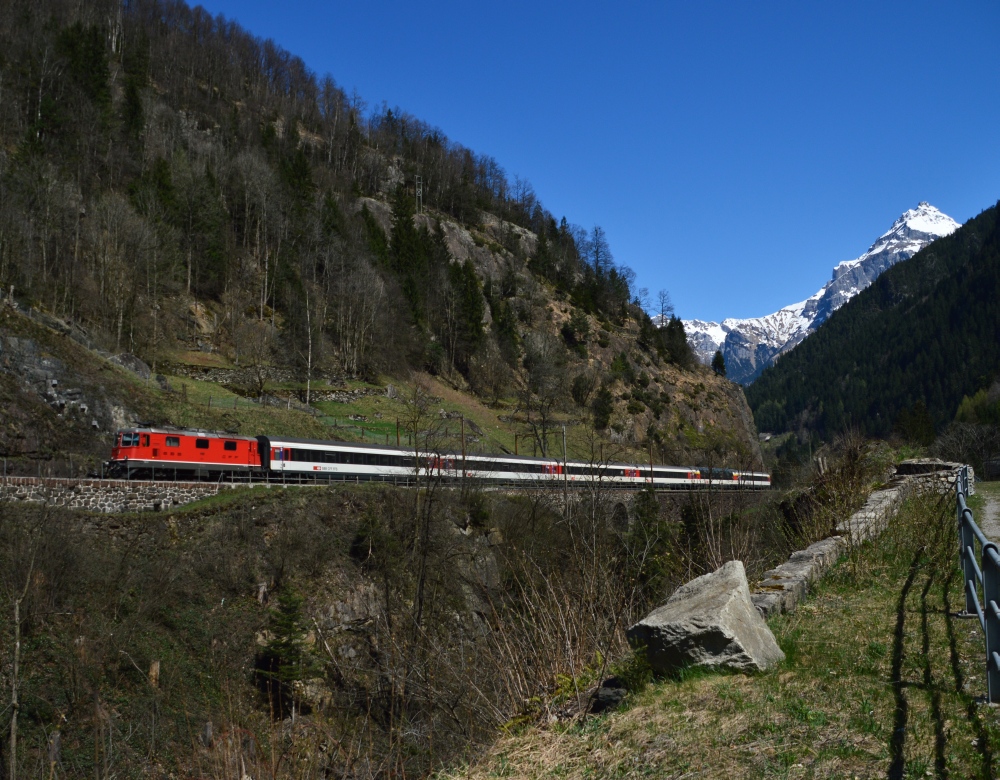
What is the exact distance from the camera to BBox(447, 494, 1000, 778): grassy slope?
134 inches

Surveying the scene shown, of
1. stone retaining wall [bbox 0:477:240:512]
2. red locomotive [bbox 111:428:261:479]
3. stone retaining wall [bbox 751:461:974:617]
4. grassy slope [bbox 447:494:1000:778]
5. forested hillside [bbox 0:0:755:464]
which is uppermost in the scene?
forested hillside [bbox 0:0:755:464]

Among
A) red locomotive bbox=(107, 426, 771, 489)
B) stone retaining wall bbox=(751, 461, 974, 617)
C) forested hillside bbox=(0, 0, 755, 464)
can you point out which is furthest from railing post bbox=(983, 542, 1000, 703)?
forested hillside bbox=(0, 0, 755, 464)

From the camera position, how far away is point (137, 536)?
64.1ft

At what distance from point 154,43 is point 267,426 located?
69.1m

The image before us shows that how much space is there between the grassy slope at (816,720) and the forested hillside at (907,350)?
102323 mm

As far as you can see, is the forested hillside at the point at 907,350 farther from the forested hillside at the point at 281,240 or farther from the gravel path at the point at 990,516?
the gravel path at the point at 990,516

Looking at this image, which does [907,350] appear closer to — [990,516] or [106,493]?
[990,516]

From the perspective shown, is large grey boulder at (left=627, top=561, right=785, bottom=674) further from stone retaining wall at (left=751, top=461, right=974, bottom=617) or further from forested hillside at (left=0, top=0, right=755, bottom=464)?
forested hillside at (left=0, top=0, right=755, bottom=464)

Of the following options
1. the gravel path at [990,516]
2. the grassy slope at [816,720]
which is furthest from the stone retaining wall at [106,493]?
the gravel path at [990,516]

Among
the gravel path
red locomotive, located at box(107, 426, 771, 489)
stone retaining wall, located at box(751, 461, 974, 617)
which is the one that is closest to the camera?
stone retaining wall, located at box(751, 461, 974, 617)

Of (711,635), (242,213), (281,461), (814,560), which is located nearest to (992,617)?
(711,635)

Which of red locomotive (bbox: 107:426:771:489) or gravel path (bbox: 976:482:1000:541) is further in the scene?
red locomotive (bbox: 107:426:771:489)

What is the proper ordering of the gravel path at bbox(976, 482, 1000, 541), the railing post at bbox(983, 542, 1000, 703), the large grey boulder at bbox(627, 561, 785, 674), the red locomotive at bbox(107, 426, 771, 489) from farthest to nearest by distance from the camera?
the red locomotive at bbox(107, 426, 771, 489) < the gravel path at bbox(976, 482, 1000, 541) < the large grey boulder at bbox(627, 561, 785, 674) < the railing post at bbox(983, 542, 1000, 703)

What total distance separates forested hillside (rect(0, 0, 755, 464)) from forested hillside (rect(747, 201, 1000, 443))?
5249cm
